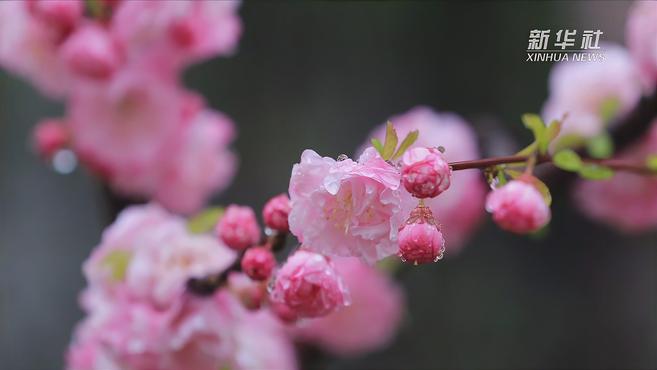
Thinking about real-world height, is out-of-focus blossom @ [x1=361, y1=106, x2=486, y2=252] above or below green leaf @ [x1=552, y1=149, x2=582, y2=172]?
above

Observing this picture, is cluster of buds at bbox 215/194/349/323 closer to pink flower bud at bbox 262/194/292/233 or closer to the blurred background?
pink flower bud at bbox 262/194/292/233

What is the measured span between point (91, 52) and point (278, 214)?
0.87 feet

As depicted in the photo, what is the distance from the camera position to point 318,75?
2.98 ft

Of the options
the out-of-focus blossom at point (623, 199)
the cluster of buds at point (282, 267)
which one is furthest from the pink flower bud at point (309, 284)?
the out-of-focus blossom at point (623, 199)

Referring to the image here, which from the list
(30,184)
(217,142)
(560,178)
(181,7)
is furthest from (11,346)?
(560,178)

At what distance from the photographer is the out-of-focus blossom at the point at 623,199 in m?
0.59

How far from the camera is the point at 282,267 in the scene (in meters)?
0.30

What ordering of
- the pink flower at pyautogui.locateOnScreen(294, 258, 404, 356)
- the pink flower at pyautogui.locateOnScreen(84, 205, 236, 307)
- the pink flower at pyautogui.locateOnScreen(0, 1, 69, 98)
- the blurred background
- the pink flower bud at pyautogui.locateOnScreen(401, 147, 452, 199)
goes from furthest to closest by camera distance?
the blurred background → the pink flower at pyautogui.locateOnScreen(294, 258, 404, 356) → the pink flower at pyautogui.locateOnScreen(0, 1, 69, 98) → the pink flower at pyautogui.locateOnScreen(84, 205, 236, 307) → the pink flower bud at pyautogui.locateOnScreen(401, 147, 452, 199)

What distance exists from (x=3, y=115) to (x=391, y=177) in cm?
73

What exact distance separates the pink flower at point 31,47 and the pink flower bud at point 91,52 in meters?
0.02

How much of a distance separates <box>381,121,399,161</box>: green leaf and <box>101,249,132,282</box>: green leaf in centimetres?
23

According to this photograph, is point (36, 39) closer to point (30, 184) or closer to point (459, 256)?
point (30, 184)

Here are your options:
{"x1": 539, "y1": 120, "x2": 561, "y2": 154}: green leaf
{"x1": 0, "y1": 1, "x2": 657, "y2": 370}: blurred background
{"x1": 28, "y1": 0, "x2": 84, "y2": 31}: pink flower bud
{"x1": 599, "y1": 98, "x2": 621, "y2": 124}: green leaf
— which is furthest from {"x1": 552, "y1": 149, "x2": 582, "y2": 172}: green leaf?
{"x1": 0, "y1": 1, "x2": 657, "y2": 370}: blurred background

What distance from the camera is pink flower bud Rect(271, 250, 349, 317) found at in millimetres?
287
